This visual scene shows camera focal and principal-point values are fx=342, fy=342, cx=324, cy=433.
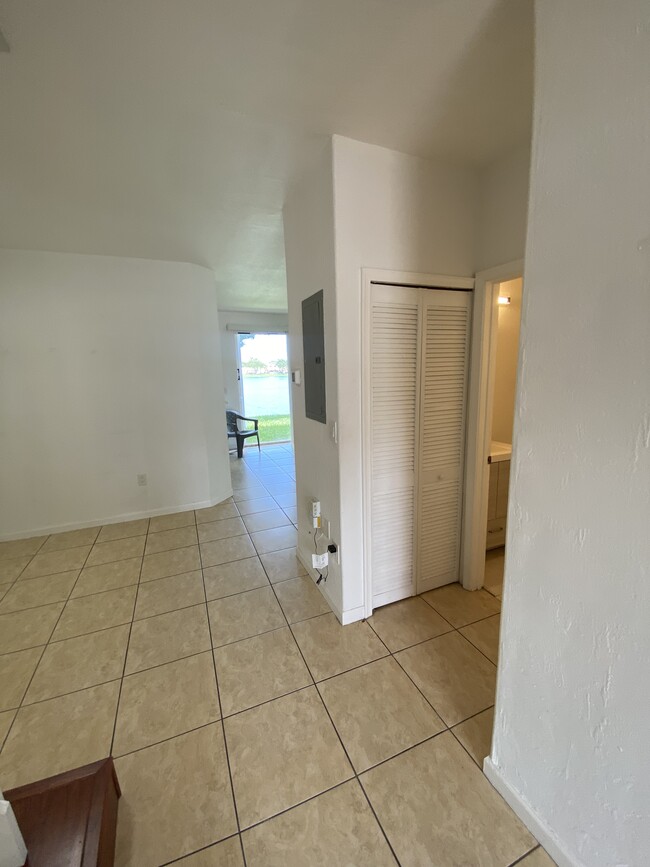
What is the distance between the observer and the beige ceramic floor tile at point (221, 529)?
3133 millimetres

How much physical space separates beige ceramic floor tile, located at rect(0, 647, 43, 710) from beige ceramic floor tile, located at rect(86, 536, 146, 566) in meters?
0.90

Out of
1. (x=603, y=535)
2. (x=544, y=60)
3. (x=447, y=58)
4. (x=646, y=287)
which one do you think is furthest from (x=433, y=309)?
(x=603, y=535)

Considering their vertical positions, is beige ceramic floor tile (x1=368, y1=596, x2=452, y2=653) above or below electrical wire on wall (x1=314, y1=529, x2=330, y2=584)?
below

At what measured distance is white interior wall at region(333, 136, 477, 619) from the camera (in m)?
1.66

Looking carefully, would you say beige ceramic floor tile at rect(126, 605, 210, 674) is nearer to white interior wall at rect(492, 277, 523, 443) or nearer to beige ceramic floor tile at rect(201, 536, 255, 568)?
beige ceramic floor tile at rect(201, 536, 255, 568)

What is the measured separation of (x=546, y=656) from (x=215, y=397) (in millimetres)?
3539

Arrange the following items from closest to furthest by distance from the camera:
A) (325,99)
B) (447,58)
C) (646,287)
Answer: (646,287), (447,58), (325,99)

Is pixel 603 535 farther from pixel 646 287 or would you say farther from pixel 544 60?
pixel 544 60

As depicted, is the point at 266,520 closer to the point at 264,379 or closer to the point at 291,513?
the point at 291,513

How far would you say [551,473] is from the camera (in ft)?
3.05

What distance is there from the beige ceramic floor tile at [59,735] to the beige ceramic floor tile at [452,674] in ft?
4.50

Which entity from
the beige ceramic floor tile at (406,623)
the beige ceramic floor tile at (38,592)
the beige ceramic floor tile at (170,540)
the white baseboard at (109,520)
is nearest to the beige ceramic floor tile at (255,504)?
the white baseboard at (109,520)

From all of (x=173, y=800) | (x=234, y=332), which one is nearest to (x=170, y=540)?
(x=173, y=800)

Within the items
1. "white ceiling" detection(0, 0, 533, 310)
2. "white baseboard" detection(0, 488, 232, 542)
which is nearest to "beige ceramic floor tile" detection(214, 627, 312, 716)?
"white baseboard" detection(0, 488, 232, 542)
